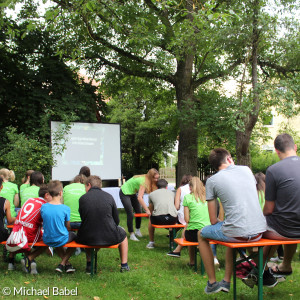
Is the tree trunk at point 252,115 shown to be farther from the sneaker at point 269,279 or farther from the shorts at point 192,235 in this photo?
the sneaker at point 269,279

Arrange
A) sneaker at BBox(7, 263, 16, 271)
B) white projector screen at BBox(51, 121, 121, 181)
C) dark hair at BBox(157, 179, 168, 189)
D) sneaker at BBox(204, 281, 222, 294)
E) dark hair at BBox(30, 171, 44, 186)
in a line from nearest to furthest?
sneaker at BBox(204, 281, 222, 294) → sneaker at BBox(7, 263, 16, 271) → dark hair at BBox(30, 171, 44, 186) → dark hair at BBox(157, 179, 168, 189) → white projector screen at BBox(51, 121, 121, 181)

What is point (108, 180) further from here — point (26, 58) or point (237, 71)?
point (237, 71)

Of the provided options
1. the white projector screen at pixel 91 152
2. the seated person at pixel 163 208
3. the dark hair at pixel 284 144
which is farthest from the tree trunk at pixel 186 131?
the dark hair at pixel 284 144

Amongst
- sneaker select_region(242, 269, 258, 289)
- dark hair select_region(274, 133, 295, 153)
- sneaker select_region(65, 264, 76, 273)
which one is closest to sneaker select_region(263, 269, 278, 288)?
sneaker select_region(242, 269, 258, 289)

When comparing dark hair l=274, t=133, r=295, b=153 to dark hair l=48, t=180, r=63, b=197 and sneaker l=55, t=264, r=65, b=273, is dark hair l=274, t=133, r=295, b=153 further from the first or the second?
sneaker l=55, t=264, r=65, b=273

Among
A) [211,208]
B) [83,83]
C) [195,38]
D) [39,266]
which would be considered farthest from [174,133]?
[211,208]

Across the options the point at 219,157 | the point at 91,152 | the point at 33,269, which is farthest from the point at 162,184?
the point at 91,152

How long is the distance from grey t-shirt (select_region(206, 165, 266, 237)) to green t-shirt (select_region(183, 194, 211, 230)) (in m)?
1.67

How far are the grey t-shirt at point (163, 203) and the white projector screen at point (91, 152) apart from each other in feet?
18.7

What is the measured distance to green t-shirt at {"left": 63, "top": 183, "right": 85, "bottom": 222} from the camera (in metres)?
6.32

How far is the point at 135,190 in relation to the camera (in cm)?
862

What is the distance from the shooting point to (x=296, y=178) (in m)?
3.94

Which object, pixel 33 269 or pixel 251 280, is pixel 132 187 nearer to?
pixel 33 269

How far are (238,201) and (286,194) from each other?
1.67 feet
